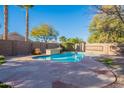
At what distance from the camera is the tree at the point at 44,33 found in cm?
4244

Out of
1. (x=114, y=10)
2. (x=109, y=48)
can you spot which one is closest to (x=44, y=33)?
(x=109, y=48)

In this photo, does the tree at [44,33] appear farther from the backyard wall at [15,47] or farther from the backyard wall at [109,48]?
the backyard wall at [109,48]

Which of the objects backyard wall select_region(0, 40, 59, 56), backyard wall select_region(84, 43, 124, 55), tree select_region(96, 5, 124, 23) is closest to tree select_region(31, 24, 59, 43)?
backyard wall select_region(0, 40, 59, 56)

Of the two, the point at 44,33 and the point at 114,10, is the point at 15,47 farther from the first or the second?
the point at 44,33

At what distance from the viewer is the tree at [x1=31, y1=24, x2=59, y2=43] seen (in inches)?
1671

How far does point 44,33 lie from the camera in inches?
1693

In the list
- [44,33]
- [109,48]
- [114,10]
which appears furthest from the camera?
[44,33]

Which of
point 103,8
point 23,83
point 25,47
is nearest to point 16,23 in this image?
point 25,47

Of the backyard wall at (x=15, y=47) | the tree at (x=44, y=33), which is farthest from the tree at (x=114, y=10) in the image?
the tree at (x=44, y=33)
